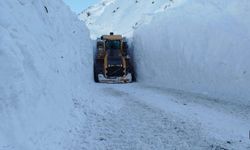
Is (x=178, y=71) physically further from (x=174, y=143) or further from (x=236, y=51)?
(x=174, y=143)

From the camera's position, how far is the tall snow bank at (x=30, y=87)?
22.3 ft

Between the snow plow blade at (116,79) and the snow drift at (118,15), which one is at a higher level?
the snow drift at (118,15)

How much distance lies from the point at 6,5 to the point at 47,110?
2.46 metres

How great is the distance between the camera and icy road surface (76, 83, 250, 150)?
826 centimetres

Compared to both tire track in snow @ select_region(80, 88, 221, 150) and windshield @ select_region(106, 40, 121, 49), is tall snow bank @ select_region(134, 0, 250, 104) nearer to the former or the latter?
windshield @ select_region(106, 40, 121, 49)

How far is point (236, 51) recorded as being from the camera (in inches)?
677

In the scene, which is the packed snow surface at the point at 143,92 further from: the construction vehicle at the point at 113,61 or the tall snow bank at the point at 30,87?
the construction vehicle at the point at 113,61

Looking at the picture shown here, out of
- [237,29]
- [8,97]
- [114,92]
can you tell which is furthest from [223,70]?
[8,97]

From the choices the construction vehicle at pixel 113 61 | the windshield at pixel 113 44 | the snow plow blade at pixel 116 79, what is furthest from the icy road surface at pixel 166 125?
the windshield at pixel 113 44

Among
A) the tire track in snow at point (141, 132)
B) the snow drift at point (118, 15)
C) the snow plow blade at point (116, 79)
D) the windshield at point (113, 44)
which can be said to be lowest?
the tire track in snow at point (141, 132)

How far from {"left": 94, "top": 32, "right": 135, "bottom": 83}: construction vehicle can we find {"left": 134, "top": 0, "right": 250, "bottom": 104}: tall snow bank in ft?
2.65

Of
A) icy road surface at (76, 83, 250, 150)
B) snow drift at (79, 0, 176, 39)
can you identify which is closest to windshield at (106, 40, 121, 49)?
snow drift at (79, 0, 176, 39)

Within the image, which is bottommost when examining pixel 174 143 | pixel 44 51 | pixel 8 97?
pixel 174 143

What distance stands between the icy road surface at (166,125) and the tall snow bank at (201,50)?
2.64 metres
